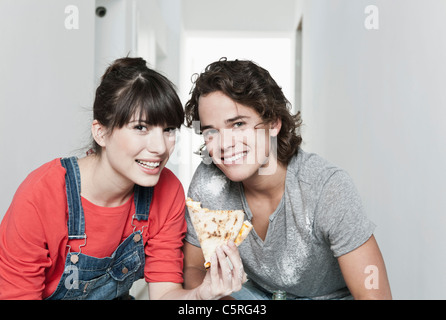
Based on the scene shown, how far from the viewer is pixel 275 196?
1.80m

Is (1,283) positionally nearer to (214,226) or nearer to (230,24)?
(214,226)

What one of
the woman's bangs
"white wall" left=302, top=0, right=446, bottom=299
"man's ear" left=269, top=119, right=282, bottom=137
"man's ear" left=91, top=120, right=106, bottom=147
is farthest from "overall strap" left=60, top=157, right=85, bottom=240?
"white wall" left=302, top=0, right=446, bottom=299

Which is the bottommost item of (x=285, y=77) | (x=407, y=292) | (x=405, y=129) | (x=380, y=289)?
(x=407, y=292)

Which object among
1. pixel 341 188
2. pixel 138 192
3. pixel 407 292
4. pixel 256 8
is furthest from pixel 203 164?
pixel 256 8

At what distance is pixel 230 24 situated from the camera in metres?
7.59

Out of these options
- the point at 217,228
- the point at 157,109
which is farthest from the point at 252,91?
the point at 217,228

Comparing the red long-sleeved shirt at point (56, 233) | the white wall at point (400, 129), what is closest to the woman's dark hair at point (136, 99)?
the red long-sleeved shirt at point (56, 233)

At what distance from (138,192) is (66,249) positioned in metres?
0.32

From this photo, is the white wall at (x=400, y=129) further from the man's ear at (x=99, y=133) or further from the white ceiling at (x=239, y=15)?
the white ceiling at (x=239, y=15)

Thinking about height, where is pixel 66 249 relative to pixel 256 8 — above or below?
below

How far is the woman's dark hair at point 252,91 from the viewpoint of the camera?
66.4 inches

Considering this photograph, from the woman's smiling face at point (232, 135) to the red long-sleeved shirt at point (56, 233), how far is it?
0.24 m

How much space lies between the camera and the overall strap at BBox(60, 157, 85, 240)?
1.51 metres

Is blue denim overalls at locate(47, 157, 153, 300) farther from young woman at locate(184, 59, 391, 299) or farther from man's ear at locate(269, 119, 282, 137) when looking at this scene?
man's ear at locate(269, 119, 282, 137)
